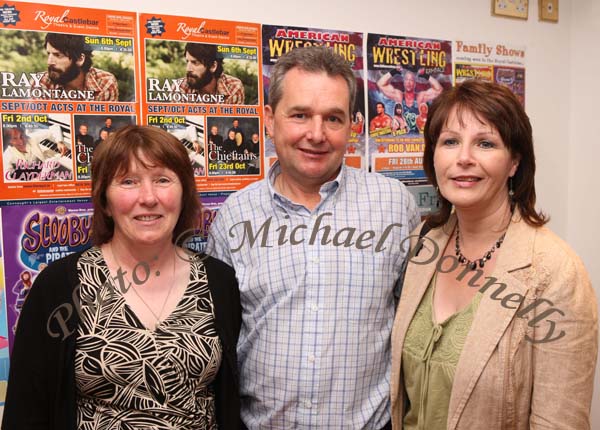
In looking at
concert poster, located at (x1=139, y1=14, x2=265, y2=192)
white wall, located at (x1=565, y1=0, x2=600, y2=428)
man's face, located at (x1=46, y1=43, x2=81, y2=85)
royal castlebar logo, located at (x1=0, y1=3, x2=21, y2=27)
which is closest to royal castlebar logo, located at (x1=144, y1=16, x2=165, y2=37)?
concert poster, located at (x1=139, y1=14, x2=265, y2=192)

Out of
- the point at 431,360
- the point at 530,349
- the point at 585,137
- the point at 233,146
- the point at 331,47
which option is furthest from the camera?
the point at 585,137

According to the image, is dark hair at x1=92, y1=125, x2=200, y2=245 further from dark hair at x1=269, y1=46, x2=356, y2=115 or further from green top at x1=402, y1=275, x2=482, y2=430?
green top at x1=402, y1=275, x2=482, y2=430

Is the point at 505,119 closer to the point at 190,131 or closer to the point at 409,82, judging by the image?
the point at 409,82

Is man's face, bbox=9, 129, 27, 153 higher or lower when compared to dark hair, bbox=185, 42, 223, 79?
lower

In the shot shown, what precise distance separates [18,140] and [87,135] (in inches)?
7.2

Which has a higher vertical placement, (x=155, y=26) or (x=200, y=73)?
(x=155, y=26)

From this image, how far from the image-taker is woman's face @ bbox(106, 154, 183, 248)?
4.65ft

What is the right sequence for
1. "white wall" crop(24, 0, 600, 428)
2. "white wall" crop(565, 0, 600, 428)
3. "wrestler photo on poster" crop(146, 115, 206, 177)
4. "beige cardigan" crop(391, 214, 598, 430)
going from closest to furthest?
"beige cardigan" crop(391, 214, 598, 430), "wrestler photo on poster" crop(146, 115, 206, 177), "white wall" crop(24, 0, 600, 428), "white wall" crop(565, 0, 600, 428)

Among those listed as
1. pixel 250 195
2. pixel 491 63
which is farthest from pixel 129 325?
pixel 491 63

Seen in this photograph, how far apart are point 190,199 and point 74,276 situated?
360 mm

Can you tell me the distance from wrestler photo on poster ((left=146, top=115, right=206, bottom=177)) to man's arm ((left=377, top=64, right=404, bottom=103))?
0.70 metres

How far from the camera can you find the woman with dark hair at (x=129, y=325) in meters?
1.37

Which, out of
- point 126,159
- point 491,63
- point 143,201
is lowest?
point 143,201

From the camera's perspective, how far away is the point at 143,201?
1408 mm
